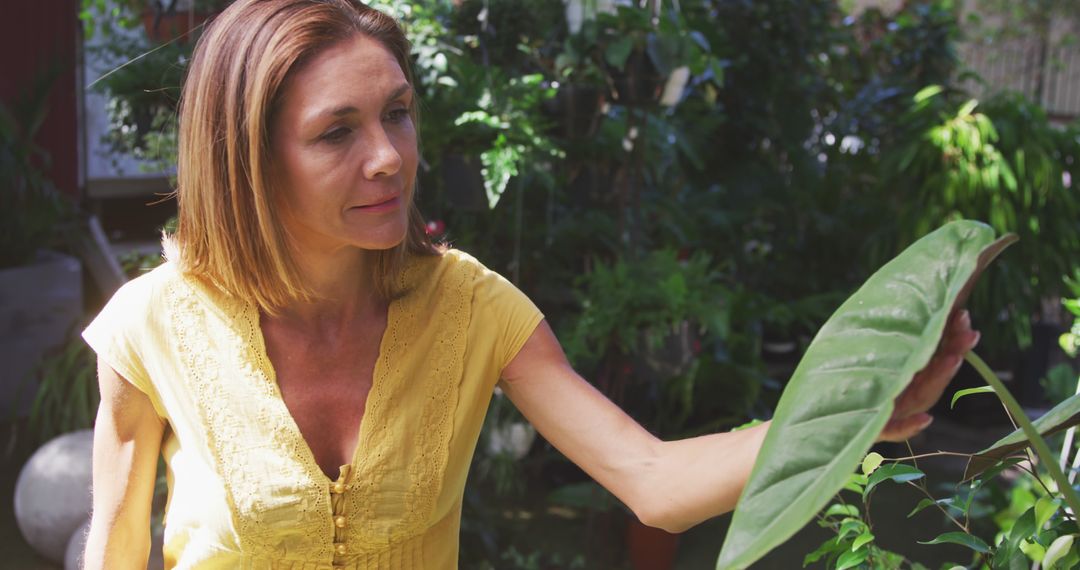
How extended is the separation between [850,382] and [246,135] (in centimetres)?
82

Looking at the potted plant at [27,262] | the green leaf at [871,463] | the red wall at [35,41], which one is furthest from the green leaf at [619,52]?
the red wall at [35,41]

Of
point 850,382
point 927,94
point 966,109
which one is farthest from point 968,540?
point 927,94

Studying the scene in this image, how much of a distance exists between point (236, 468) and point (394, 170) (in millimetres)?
427

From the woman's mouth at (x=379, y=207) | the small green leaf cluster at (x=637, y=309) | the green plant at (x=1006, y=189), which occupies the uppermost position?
the woman's mouth at (x=379, y=207)

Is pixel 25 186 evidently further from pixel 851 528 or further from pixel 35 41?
pixel 851 528

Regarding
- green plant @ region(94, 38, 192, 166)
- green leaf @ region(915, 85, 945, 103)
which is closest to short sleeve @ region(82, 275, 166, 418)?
green plant @ region(94, 38, 192, 166)

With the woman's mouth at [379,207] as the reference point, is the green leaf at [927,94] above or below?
below

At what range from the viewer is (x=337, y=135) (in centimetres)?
129

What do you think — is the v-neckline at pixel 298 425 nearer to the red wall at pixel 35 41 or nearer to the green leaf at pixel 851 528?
the green leaf at pixel 851 528

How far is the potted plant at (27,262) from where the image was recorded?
423 cm

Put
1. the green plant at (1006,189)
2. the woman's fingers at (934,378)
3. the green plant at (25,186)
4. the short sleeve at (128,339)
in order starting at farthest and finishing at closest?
the green plant at (1006,189) < the green plant at (25,186) < the short sleeve at (128,339) < the woman's fingers at (934,378)

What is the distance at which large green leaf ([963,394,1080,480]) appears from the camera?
0.96 metres

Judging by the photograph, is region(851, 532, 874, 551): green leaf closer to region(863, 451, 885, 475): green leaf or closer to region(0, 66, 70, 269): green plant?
region(863, 451, 885, 475): green leaf

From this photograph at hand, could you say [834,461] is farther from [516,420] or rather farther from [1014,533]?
[516,420]
